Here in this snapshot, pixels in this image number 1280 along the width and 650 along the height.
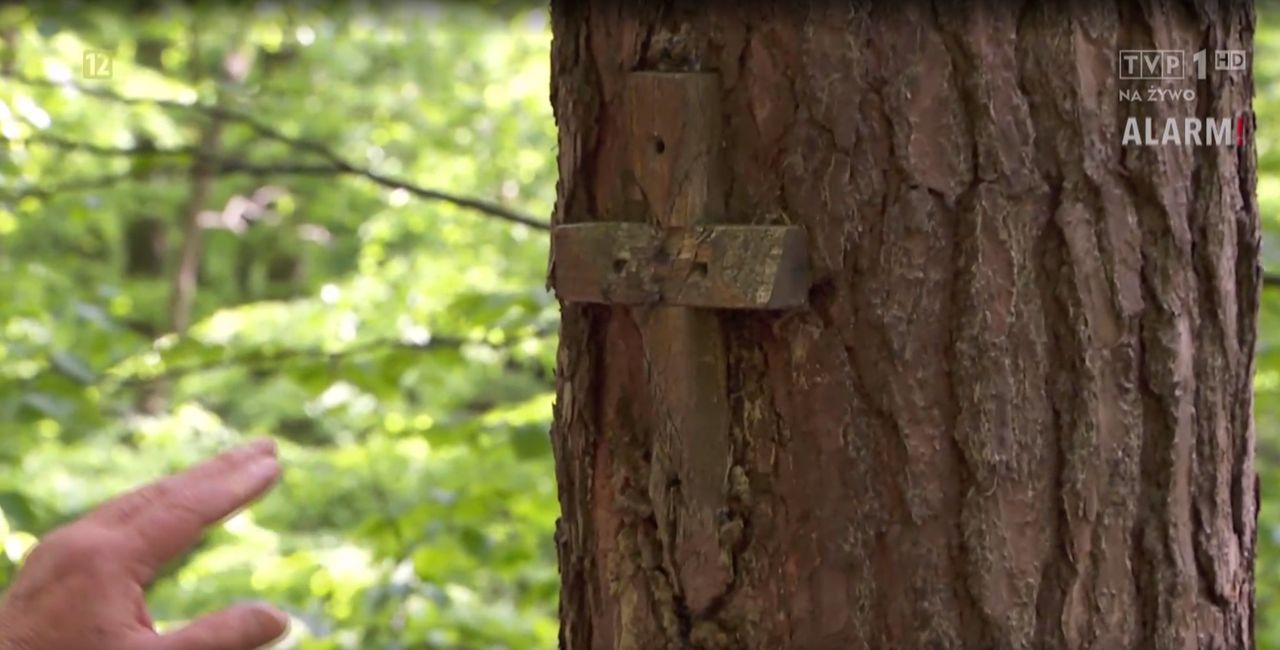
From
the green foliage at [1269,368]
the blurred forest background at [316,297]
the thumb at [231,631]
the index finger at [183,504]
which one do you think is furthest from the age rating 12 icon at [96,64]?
the green foliage at [1269,368]

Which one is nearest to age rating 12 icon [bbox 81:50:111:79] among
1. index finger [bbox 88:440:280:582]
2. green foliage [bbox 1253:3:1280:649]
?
index finger [bbox 88:440:280:582]

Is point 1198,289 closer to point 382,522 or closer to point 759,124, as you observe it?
point 759,124

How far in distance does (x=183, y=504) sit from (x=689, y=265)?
1.51 ft

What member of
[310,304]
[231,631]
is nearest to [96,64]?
[310,304]

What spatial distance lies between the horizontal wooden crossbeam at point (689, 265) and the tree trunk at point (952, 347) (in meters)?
0.03

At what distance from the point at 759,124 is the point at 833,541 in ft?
1.19

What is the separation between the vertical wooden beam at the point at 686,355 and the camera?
1048 millimetres

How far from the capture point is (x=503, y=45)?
247 inches

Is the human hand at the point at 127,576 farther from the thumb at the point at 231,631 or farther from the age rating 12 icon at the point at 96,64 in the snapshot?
the age rating 12 icon at the point at 96,64

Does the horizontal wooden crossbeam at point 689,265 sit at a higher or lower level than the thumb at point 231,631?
higher

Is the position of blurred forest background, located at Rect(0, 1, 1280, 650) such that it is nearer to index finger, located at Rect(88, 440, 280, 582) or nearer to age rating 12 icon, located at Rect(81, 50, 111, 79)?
age rating 12 icon, located at Rect(81, 50, 111, 79)

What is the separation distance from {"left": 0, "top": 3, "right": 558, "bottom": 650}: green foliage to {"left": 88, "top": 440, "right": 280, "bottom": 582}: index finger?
2.64ft

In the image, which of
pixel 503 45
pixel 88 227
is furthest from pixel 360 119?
pixel 88 227

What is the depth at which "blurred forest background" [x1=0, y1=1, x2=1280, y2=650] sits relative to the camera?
275 cm
